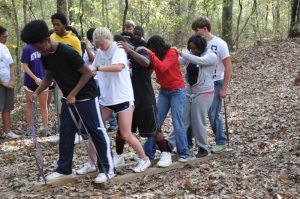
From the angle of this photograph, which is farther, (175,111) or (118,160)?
(118,160)

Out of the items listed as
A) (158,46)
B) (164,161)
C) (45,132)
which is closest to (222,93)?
(158,46)

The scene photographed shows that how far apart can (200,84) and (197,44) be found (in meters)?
0.65

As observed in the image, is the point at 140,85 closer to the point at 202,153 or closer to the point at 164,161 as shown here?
the point at 164,161

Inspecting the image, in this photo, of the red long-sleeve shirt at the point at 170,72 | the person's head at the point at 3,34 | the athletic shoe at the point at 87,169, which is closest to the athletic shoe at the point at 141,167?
the athletic shoe at the point at 87,169

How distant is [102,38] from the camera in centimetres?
356

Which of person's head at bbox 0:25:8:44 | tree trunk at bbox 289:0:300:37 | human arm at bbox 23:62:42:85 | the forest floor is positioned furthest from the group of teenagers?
tree trunk at bbox 289:0:300:37

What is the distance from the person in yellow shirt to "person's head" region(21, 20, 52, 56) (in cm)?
206

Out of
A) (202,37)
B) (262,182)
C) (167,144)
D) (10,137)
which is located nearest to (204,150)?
(167,144)

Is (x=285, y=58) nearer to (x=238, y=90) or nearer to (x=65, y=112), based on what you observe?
(x=238, y=90)

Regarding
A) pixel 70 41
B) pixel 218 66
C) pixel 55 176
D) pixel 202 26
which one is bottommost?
pixel 55 176

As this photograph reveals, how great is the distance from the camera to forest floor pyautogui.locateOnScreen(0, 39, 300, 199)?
A: 3.53m

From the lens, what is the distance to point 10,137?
6.29 metres

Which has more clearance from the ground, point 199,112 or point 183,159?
point 199,112

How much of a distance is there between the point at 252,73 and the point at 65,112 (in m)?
8.77
